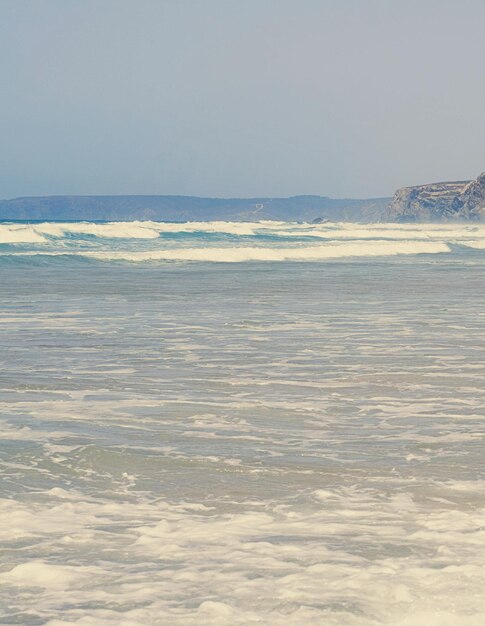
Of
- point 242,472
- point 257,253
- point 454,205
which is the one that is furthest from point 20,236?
point 454,205

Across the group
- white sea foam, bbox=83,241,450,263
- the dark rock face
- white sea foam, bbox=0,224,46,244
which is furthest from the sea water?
the dark rock face

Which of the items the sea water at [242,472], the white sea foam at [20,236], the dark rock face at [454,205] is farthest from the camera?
the dark rock face at [454,205]

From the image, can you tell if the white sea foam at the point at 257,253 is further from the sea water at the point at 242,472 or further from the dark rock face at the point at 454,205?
the dark rock face at the point at 454,205

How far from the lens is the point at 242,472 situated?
706 centimetres

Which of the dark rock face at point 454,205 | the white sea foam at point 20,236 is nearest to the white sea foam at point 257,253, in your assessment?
the white sea foam at point 20,236

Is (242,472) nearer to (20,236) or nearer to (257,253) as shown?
(257,253)

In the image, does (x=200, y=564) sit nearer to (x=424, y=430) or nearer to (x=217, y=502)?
(x=217, y=502)

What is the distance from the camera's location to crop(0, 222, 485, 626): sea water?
4906 millimetres

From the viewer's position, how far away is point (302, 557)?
5410mm

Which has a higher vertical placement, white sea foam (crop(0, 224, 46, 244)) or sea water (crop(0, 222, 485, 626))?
sea water (crop(0, 222, 485, 626))

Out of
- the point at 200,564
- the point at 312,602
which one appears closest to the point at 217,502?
the point at 200,564

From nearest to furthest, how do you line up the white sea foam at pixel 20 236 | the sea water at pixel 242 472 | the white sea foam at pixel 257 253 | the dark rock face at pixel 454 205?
1. the sea water at pixel 242 472
2. the white sea foam at pixel 257 253
3. the white sea foam at pixel 20 236
4. the dark rock face at pixel 454 205

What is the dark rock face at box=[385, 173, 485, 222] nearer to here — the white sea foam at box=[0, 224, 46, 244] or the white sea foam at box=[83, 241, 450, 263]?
the white sea foam at box=[0, 224, 46, 244]

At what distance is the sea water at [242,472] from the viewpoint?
4906mm
